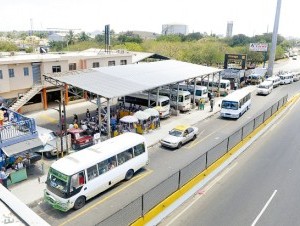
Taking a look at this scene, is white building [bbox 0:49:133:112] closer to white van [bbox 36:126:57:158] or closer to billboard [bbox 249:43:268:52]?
white van [bbox 36:126:57:158]

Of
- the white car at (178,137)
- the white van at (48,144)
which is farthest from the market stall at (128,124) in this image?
the white van at (48,144)

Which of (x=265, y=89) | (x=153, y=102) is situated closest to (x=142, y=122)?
(x=153, y=102)

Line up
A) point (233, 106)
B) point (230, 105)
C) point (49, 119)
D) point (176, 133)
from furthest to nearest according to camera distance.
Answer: point (230, 105)
point (233, 106)
point (49, 119)
point (176, 133)

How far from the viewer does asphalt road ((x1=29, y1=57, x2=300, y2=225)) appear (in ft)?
44.7

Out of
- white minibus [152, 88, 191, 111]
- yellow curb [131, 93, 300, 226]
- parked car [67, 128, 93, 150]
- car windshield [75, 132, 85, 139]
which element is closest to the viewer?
yellow curb [131, 93, 300, 226]

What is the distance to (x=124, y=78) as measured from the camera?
26828 mm

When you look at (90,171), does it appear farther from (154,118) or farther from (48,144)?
(154,118)

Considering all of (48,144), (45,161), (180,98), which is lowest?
(45,161)

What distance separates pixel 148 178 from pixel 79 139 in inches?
269

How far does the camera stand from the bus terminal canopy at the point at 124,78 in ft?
75.7

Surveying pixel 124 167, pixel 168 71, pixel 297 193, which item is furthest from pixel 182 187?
pixel 168 71

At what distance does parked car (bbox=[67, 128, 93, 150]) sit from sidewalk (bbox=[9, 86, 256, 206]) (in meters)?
2.48

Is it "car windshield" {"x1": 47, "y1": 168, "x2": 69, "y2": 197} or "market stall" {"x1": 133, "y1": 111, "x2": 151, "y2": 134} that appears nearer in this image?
"car windshield" {"x1": 47, "y1": 168, "x2": 69, "y2": 197}

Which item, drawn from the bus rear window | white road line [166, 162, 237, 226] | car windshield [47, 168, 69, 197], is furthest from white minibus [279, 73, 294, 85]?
car windshield [47, 168, 69, 197]
